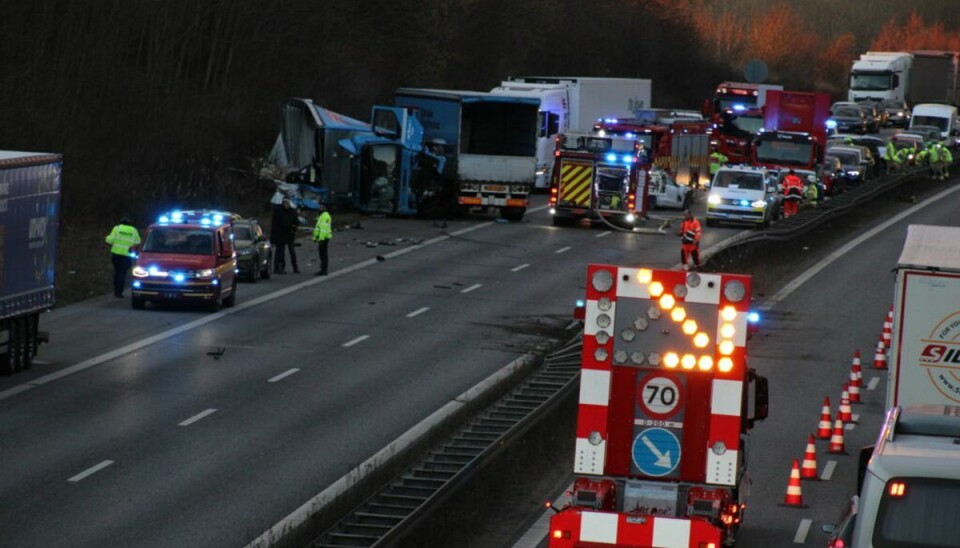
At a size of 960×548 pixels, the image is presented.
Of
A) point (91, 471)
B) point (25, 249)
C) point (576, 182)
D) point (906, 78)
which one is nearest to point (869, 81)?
point (906, 78)

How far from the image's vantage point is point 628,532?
48.2 ft

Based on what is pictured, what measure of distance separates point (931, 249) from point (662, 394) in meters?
5.08

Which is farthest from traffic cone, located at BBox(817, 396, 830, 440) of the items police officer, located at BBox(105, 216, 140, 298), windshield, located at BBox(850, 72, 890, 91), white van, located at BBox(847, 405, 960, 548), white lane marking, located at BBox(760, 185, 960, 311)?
windshield, located at BBox(850, 72, 890, 91)

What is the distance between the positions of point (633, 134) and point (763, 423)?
38216 mm

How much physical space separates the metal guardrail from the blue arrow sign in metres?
1.88

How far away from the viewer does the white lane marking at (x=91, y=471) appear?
67.3 feet

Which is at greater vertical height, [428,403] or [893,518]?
[893,518]

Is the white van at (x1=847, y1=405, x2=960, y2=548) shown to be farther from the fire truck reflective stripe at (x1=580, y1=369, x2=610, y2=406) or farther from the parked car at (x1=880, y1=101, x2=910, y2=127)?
the parked car at (x1=880, y1=101, x2=910, y2=127)

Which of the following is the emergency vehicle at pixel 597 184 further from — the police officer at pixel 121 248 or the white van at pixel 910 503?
the white van at pixel 910 503

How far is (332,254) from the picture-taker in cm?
4403

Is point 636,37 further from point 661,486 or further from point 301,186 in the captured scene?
point 661,486

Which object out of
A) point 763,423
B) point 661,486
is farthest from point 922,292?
point 763,423

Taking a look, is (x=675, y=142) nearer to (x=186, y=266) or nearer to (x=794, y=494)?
(x=186, y=266)

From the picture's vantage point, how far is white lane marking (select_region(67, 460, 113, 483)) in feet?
67.3
